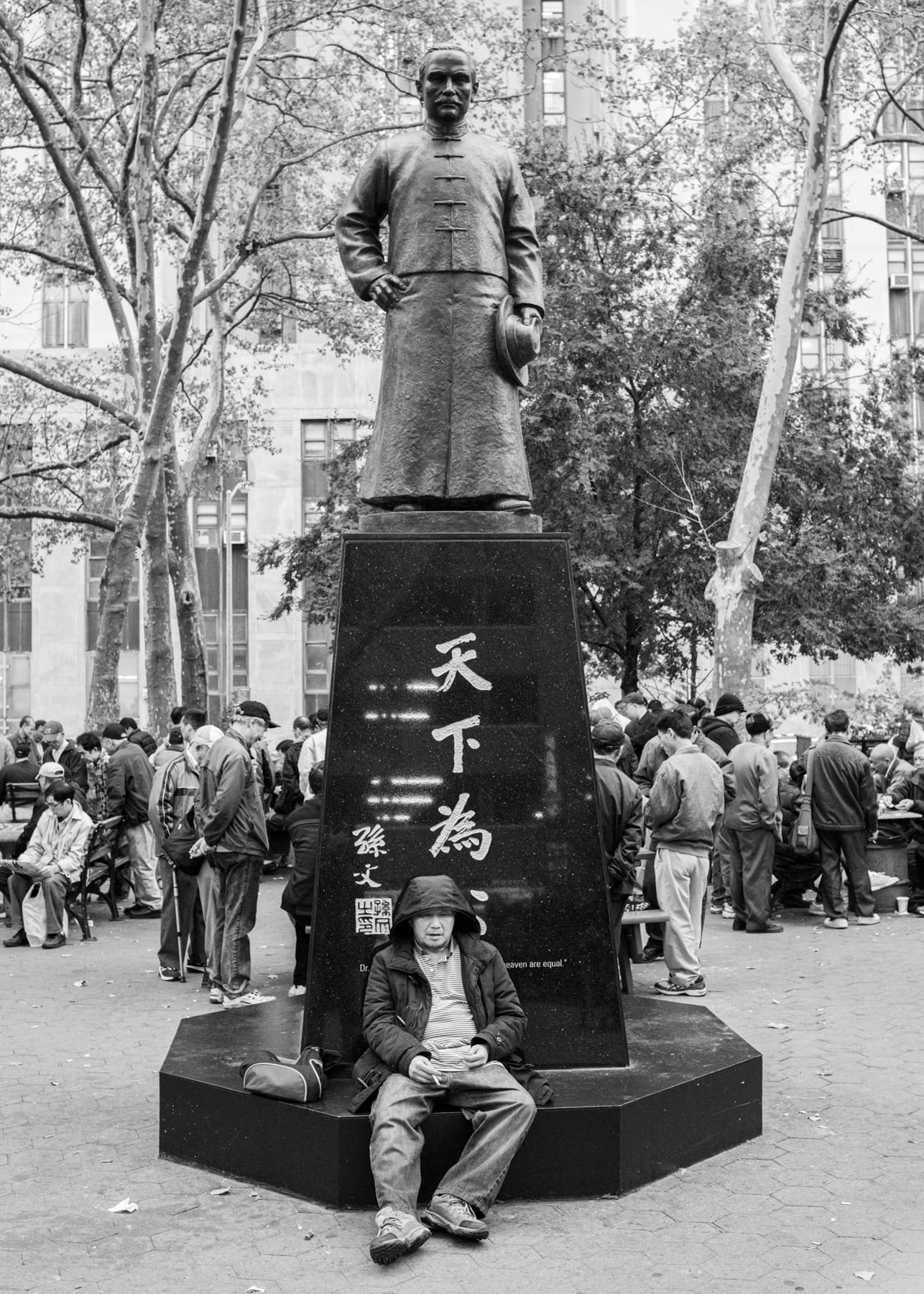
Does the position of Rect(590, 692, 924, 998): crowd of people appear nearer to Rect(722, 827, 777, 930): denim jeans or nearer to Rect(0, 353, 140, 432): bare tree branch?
Rect(722, 827, 777, 930): denim jeans

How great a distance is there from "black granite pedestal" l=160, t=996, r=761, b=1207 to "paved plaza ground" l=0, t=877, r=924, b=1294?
0.08 m

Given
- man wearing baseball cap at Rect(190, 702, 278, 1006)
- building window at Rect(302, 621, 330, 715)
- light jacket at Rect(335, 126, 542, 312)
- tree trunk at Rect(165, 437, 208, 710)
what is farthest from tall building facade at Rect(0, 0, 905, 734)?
light jacket at Rect(335, 126, 542, 312)

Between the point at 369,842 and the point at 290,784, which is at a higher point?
the point at 369,842

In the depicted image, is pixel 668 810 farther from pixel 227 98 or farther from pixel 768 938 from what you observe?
pixel 227 98

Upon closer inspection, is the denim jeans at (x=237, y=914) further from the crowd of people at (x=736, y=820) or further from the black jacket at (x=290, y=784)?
the black jacket at (x=290, y=784)

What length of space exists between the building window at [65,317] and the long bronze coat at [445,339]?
103 feet

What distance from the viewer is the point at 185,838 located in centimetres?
978

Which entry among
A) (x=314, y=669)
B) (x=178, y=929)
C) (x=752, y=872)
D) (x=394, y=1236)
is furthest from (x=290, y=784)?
(x=314, y=669)

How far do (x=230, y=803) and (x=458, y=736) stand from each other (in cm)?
349

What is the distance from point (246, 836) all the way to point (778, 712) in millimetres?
16174

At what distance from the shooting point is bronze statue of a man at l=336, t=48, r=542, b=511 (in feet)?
21.6

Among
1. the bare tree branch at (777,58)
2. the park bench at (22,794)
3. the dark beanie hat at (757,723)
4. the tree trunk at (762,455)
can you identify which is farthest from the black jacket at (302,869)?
the bare tree branch at (777,58)

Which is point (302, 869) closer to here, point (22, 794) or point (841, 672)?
point (22, 794)

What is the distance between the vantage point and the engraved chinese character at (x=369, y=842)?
5.96m
